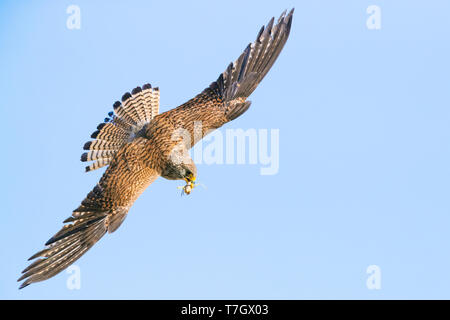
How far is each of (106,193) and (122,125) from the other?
139 cm

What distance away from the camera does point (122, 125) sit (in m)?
11.2

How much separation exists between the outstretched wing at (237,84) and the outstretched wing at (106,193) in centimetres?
76

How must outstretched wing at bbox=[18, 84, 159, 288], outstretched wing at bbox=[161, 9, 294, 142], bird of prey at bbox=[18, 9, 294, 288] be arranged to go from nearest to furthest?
outstretched wing at bbox=[18, 84, 159, 288] → bird of prey at bbox=[18, 9, 294, 288] → outstretched wing at bbox=[161, 9, 294, 142]

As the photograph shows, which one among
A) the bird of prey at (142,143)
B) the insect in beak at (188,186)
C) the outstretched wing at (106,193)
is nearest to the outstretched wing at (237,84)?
the bird of prey at (142,143)

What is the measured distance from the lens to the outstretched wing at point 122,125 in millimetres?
11062

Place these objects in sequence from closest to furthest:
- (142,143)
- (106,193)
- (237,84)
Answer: (106,193) < (142,143) < (237,84)

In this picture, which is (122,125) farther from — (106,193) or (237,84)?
(237,84)

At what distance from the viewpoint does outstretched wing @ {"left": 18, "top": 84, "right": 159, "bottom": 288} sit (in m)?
9.84

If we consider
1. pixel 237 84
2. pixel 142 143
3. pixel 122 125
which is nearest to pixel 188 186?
pixel 142 143

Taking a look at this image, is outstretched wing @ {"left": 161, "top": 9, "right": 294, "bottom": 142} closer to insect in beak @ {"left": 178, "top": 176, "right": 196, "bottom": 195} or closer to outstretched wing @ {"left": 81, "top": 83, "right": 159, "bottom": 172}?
outstretched wing @ {"left": 81, "top": 83, "right": 159, "bottom": 172}

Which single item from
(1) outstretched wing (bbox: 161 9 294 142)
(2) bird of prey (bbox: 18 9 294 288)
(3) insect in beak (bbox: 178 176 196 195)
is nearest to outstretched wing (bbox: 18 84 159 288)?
(2) bird of prey (bbox: 18 9 294 288)

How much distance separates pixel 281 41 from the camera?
1127 centimetres

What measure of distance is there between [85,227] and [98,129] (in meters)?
1.69
